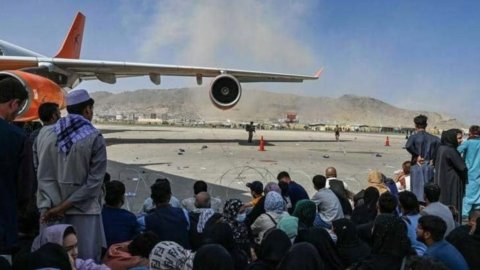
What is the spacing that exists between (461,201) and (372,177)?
1.32m

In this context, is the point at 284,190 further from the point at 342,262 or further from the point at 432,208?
the point at 342,262

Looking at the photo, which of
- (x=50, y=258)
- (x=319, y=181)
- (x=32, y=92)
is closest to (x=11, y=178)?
(x=50, y=258)

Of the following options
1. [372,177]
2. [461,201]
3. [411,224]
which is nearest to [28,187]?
[411,224]

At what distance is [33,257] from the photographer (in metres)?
2.56

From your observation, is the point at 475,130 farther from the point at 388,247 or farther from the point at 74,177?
the point at 74,177

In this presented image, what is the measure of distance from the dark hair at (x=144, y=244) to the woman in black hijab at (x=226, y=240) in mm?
430

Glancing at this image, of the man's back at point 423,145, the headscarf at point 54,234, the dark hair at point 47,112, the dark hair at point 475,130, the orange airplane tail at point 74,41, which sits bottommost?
the headscarf at point 54,234

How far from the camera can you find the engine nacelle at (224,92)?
17.7 m

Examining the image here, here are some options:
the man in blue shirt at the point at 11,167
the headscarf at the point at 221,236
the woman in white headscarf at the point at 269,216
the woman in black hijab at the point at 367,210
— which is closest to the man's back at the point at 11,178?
the man in blue shirt at the point at 11,167

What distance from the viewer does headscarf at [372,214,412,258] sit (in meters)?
A: 3.27

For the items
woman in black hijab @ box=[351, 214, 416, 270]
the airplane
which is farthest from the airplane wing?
woman in black hijab @ box=[351, 214, 416, 270]

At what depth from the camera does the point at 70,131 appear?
10.6ft

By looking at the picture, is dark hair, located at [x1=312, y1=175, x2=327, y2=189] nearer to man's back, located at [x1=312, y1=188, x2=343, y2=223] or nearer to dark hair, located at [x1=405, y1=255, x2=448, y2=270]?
man's back, located at [x1=312, y1=188, x2=343, y2=223]

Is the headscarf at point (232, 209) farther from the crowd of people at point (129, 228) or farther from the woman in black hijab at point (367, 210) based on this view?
the woman in black hijab at point (367, 210)
